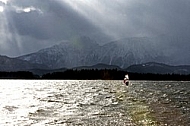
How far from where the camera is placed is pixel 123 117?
1897 inches

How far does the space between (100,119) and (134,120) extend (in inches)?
194

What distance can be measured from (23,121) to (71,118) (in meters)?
7.08

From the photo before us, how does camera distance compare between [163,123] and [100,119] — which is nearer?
[163,123]

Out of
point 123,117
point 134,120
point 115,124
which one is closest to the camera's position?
point 115,124

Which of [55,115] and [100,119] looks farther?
[55,115]

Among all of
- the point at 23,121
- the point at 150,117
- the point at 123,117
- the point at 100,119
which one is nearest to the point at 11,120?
the point at 23,121

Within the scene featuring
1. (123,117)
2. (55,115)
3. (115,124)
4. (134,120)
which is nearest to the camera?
(115,124)

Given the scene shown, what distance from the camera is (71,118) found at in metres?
48.3

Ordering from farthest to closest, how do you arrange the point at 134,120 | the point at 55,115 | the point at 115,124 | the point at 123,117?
the point at 55,115, the point at 123,117, the point at 134,120, the point at 115,124

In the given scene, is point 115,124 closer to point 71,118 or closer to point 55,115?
point 71,118

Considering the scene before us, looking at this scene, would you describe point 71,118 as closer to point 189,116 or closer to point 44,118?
point 44,118

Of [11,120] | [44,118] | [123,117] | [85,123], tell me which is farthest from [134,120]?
[11,120]

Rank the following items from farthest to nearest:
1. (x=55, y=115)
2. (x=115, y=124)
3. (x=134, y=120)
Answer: (x=55, y=115) < (x=134, y=120) < (x=115, y=124)

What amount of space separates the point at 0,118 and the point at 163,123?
932 inches
